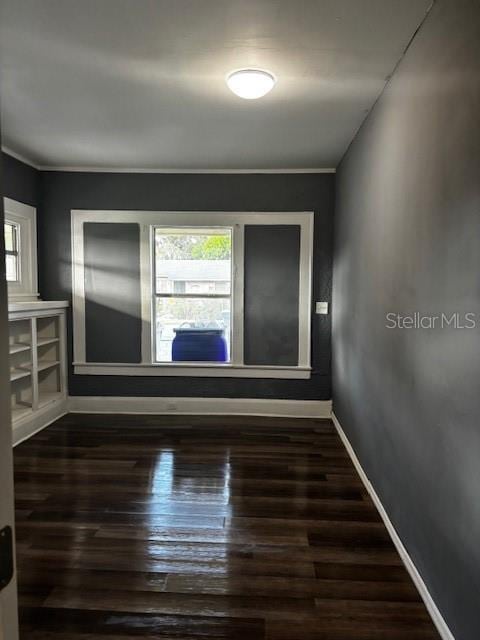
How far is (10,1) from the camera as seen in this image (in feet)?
6.01

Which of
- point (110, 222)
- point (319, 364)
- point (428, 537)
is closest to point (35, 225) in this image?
point (110, 222)

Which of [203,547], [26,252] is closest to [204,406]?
[203,547]

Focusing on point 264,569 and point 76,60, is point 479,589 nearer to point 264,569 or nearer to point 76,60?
point 264,569

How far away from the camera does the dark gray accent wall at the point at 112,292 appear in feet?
14.7

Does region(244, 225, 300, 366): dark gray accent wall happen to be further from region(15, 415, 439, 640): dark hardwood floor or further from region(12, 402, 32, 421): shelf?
region(12, 402, 32, 421): shelf

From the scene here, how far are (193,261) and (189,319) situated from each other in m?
0.63

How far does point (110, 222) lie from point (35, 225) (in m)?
0.78

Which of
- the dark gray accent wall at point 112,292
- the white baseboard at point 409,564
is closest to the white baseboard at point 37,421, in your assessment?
the dark gray accent wall at point 112,292

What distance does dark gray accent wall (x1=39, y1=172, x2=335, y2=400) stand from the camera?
4395 millimetres

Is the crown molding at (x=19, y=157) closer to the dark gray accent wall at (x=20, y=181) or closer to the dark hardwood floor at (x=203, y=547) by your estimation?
the dark gray accent wall at (x=20, y=181)

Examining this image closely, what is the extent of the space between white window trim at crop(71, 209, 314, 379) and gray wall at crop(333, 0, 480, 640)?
149 centimetres

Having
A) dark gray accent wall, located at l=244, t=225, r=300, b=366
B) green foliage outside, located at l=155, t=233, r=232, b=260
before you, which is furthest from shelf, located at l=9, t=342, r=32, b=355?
dark gray accent wall, located at l=244, t=225, r=300, b=366

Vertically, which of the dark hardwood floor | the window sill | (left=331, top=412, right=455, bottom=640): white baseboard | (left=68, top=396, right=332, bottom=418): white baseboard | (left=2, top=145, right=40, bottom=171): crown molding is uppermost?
(left=2, top=145, right=40, bottom=171): crown molding

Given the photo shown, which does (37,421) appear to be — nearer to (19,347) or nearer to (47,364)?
(47,364)
